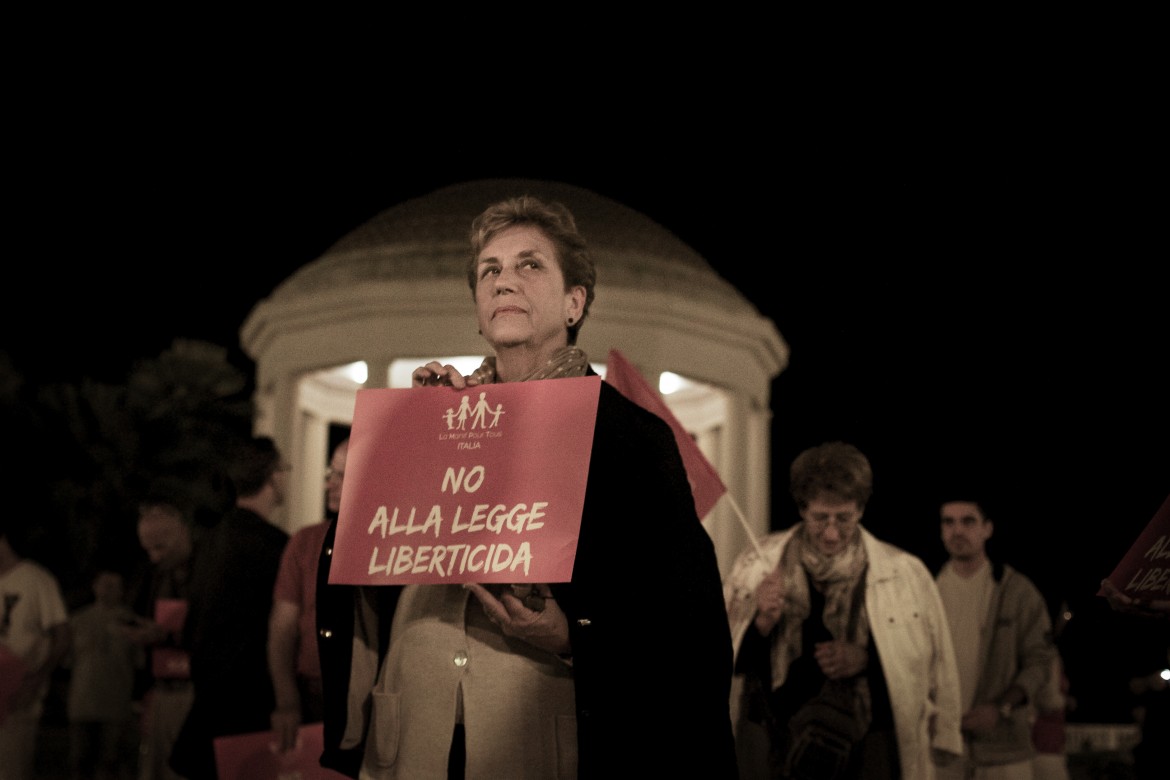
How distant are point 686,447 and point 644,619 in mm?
3484

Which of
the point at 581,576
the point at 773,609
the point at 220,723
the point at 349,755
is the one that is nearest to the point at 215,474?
the point at 220,723

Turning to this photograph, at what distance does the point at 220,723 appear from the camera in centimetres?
706

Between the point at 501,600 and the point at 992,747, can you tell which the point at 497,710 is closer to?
the point at 501,600

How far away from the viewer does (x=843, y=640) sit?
21.4 feet

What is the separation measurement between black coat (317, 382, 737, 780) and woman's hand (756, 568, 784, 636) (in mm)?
2702

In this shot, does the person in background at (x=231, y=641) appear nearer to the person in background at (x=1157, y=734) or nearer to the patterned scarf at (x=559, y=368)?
the patterned scarf at (x=559, y=368)

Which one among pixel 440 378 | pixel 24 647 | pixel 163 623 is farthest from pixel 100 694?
pixel 440 378

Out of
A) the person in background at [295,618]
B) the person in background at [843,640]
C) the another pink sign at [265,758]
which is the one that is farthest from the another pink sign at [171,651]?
the person in background at [843,640]

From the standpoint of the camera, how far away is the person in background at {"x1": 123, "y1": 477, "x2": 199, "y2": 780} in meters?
8.89

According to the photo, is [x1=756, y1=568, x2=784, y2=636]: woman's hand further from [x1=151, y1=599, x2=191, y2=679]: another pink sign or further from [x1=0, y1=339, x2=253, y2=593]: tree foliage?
[x1=0, y1=339, x2=253, y2=593]: tree foliage

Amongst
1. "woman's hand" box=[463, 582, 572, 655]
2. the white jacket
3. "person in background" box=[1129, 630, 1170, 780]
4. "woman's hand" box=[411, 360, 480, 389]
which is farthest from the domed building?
"woman's hand" box=[463, 582, 572, 655]

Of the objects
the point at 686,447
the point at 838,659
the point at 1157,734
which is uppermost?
the point at 686,447

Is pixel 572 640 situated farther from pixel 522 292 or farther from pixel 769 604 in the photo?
pixel 769 604

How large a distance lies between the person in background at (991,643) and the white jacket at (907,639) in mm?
1444
